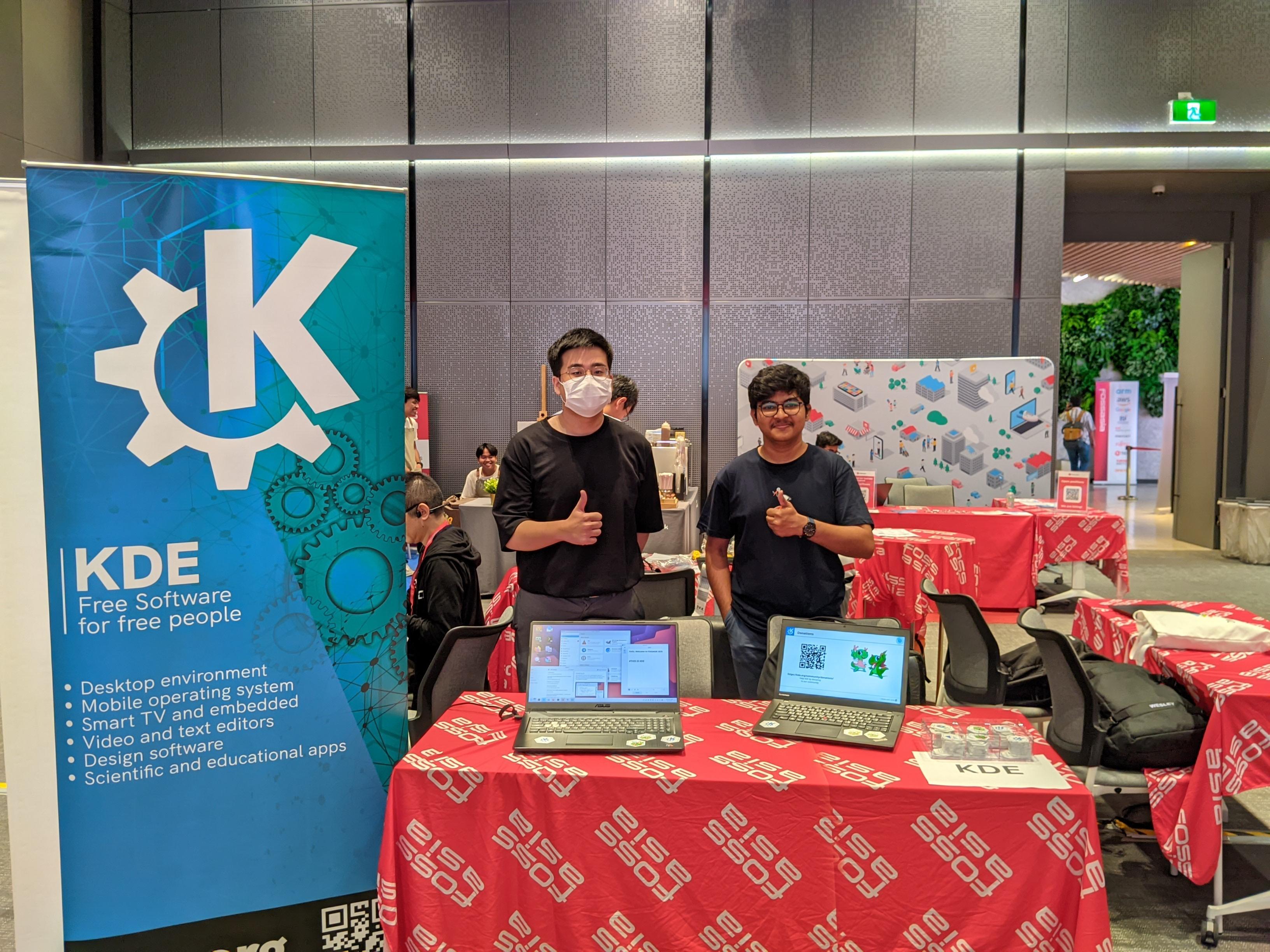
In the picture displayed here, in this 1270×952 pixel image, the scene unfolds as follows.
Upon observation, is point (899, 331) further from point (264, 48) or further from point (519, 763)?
point (519, 763)

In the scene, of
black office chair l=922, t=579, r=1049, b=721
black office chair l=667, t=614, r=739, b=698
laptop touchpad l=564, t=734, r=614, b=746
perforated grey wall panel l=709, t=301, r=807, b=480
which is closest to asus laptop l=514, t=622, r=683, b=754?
laptop touchpad l=564, t=734, r=614, b=746

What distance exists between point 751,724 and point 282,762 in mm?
1177

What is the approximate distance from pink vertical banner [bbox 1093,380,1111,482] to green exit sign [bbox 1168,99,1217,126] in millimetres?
9115

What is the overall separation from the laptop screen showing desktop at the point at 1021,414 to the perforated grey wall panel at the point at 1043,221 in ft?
3.95

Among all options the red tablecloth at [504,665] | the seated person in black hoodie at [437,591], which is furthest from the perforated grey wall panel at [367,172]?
the seated person in black hoodie at [437,591]

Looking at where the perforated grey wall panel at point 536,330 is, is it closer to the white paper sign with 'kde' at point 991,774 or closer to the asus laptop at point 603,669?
the asus laptop at point 603,669

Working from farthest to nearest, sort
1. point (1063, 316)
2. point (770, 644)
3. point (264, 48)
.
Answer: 1. point (1063, 316)
2. point (264, 48)
3. point (770, 644)

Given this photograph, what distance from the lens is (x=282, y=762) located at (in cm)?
222

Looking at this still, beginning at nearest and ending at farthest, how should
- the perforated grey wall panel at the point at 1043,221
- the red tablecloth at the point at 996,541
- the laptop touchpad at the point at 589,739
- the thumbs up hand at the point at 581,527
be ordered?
the laptop touchpad at the point at 589,739
the thumbs up hand at the point at 581,527
the red tablecloth at the point at 996,541
the perforated grey wall panel at the point at 1043,221

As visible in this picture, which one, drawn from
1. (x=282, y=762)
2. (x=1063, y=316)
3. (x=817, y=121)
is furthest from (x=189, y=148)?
(x=1063, y=316)

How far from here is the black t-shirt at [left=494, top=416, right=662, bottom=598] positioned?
2.69 meters

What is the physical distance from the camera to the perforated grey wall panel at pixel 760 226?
352 inches

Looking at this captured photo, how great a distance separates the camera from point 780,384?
276 centimetres

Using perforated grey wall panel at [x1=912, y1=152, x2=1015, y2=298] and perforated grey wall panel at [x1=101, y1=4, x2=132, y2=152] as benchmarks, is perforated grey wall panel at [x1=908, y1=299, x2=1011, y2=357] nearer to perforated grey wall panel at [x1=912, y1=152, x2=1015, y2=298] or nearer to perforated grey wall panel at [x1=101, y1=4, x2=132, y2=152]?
perforated grey wall panel at [x1=912, y1=152, x2=1015, y2=298]
